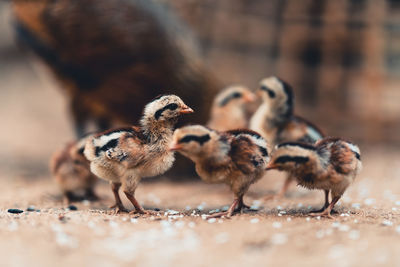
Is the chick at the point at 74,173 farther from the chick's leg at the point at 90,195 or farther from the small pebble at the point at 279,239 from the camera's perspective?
the small pebble at the point at 279,239

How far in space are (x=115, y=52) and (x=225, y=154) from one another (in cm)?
290

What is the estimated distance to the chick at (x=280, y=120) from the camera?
456 cm

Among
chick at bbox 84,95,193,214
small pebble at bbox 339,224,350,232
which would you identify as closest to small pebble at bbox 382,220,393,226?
small pebble at bbox 339,224,350,232

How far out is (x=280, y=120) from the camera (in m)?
4.66

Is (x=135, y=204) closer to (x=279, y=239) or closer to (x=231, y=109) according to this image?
(x=279, y=239)

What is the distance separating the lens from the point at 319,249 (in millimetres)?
2801

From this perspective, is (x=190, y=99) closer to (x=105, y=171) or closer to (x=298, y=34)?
(x=105, y=171)

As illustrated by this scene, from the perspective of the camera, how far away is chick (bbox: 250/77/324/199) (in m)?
4.56

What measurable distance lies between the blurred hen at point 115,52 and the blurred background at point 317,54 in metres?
2.21

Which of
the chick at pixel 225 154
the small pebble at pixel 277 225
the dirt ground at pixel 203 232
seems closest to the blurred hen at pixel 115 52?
the dirt ground at pixel 203 232

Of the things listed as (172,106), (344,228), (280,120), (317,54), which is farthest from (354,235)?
(317,54)

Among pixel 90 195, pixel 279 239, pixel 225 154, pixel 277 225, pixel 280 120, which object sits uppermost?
pixel 280 120

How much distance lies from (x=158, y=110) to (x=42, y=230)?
1260mm

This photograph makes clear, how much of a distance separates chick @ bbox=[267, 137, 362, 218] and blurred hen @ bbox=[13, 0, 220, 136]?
2.76 m
